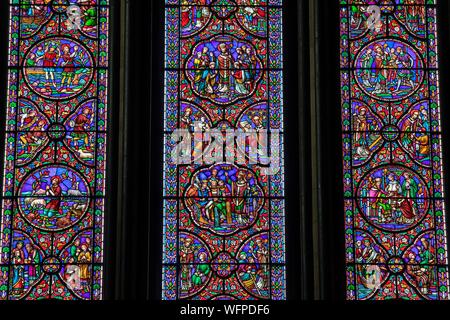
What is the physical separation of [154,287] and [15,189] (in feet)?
5.75

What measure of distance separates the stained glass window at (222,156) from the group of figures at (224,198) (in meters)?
0.01

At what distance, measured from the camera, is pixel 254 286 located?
11.4m

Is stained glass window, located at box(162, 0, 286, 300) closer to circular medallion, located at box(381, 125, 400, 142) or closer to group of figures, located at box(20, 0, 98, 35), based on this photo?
group of figures, located at box(20, 0, 98, 35)

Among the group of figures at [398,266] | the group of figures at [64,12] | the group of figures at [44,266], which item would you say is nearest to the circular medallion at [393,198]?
the group of figures at [398,266]

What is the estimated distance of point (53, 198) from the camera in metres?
11.7

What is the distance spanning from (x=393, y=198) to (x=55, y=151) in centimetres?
352

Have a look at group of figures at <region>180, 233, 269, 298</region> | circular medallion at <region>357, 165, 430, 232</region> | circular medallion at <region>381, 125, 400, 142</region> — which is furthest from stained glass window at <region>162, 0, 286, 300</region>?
circular medallion at <region>381, 125, 400, 142</region>

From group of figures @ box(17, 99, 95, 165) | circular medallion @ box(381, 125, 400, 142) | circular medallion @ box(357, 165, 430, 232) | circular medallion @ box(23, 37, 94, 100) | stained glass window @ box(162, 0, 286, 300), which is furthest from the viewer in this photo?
circular medallion @ box(23, 37, 94, 100)

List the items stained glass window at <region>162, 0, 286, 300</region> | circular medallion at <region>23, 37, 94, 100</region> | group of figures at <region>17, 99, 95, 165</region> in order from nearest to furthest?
stained glass window at <region>162, 0, 286, 300</region>, group of figures at <region>17, 99, 95, 165</region>, circular medallion at <region>23, 37, 94, 100</region>

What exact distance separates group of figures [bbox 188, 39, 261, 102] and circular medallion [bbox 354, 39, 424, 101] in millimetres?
1132

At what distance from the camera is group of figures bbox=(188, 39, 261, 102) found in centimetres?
1205

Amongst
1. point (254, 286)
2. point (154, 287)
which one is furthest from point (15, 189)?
point (254, 286)

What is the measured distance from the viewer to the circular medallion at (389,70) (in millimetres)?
12031
